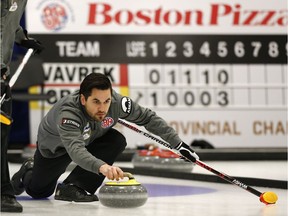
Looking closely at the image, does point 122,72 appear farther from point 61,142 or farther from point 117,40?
point 61,142

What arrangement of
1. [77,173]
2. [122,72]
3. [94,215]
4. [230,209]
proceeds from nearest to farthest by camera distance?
1. [94,215]
2. [230,209]
3. [77,173]
4. [122,72]

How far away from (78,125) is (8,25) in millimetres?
581

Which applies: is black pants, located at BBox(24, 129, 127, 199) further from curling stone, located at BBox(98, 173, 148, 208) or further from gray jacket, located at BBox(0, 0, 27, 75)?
gray jacket, located at BBox(0, 0, 27, 75)

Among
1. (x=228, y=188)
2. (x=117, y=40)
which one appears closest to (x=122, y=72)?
(x=117, y=40)

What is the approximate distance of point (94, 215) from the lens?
3367mm

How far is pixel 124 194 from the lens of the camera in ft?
11.9

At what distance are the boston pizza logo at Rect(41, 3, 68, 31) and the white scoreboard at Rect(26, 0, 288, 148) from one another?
1 centimetres

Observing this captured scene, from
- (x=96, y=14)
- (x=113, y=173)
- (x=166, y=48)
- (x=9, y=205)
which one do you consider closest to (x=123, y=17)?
(x=96, y=14)

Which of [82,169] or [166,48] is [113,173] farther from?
[166,48]

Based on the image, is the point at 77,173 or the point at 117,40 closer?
the point at 77,173

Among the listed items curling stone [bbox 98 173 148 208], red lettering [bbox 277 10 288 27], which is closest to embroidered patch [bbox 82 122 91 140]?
curling stone [bbox 98 173 148 208]

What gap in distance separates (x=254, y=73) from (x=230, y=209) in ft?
16.1

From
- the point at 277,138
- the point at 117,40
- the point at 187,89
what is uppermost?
the point at 117,40

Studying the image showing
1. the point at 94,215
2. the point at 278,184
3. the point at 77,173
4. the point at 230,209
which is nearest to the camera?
the point at 94,215
